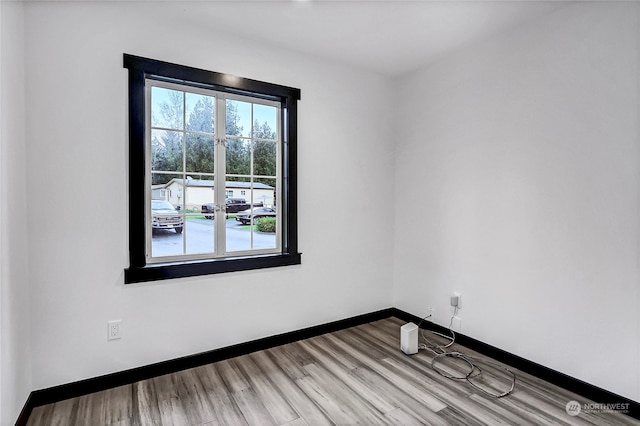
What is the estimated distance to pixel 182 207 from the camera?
2.51m

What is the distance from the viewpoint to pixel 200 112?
2586 millimetres

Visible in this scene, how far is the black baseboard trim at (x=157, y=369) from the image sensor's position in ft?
6.57

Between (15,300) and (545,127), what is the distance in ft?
11.4

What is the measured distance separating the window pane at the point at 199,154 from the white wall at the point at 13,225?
0.96 m

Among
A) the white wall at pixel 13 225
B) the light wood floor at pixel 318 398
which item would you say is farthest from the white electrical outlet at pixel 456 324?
the white wall at pixel 13 225

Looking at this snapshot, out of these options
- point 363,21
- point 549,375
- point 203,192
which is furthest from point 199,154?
point 549,375

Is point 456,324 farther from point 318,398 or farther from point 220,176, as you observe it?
point 220,176

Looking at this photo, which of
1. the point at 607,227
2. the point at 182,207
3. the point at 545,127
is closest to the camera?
the point at 607,227

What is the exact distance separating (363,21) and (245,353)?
2.74 m

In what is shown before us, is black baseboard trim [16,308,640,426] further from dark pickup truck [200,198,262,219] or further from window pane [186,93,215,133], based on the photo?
window pane [186,93,215,133]

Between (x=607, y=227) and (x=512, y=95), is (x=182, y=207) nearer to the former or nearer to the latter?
(x=512, y=95)

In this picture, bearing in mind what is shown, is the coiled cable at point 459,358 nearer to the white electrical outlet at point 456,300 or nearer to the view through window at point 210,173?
the white electrical outlet at point 456,300

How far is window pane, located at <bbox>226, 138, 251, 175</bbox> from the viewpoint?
2719 mm

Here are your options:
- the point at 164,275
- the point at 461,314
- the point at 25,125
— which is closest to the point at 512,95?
the point at 461,314
